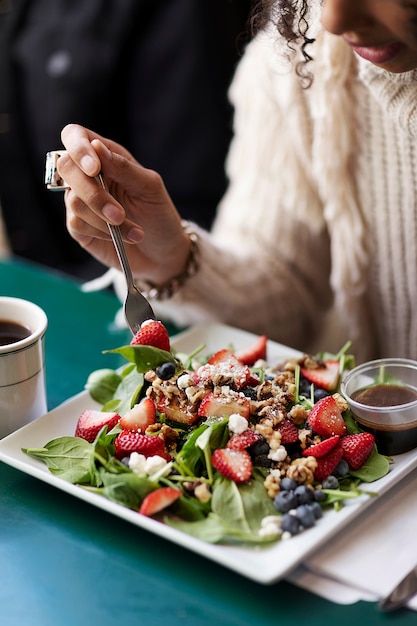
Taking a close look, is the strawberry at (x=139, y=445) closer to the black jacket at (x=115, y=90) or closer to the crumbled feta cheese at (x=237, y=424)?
the crumbled feta cheese at (x=237, y=424)

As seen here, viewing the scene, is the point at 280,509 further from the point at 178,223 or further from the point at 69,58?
the point at 69,58

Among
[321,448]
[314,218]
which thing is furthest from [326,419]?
[314,218]

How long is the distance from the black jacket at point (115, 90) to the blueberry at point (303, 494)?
4.79 feet

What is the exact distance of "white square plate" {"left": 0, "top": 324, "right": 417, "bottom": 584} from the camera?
784 millimetres

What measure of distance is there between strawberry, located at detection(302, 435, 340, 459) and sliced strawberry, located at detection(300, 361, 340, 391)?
157mm

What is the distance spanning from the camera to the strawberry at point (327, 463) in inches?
34.8

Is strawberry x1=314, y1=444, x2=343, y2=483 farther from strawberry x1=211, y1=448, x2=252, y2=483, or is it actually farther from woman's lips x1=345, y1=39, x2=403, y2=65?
woman's lips x1=345, y1=39, x2=403, y2=65

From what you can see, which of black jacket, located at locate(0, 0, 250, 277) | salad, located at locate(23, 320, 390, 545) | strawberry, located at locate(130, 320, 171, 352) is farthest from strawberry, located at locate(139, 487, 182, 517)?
black jacket, located at locate(0, 0, 250, 277)

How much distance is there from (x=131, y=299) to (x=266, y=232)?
1.54 ft

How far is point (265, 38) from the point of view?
1061 mm

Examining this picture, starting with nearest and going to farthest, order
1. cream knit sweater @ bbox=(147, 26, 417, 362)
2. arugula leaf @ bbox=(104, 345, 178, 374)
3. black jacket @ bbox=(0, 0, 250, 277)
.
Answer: arugula leaf @ bbox=(104, 345, 178, 374), cream knit sweater @ bbox=(147, 26, 417, 362), black jacket @ bbox=(0, 0, 250, 277)

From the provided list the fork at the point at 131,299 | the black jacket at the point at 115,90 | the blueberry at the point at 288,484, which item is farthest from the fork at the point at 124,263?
the black jacket at the point at 115,90

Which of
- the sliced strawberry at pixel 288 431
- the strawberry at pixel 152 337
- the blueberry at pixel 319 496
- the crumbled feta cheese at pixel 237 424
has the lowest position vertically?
the blueberry at pixel 319 496

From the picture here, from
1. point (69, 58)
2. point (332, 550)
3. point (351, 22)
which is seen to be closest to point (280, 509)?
point (332, 550)
